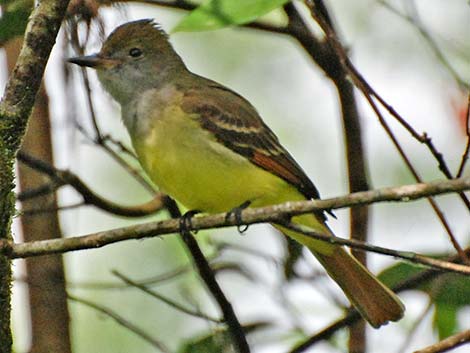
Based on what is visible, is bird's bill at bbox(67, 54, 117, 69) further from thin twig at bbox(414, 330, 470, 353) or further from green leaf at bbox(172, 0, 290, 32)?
thin twig at bbox(414, 330, 470, 353)

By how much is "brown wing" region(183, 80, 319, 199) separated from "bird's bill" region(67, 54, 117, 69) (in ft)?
1.31

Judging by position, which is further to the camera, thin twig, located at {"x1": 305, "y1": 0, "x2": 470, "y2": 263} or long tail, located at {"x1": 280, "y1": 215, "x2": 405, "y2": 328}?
long tail, located at {"x1": 280, "y1": 215, "x2": 405, "y2": 328}

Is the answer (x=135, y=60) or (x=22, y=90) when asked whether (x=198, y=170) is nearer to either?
(x=135, y=60)

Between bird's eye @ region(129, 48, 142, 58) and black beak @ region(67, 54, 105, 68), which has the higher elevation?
bird's eye @ region(129, 48, 142, 58)

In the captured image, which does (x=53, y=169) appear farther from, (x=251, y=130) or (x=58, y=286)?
(x=251, y=130)

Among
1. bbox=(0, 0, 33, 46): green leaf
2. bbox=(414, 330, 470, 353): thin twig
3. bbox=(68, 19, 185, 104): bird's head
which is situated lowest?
bbox=(414, 330, 470, 353): thin twig

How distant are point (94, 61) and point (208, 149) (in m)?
0.69

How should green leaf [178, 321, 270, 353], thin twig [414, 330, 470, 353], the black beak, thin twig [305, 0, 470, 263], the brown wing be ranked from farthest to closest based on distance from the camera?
the brown wing → the black beak → green leaf [178, 321, 270, 353] → thin twig [305, 0, 470, 263] → thin twig [414, 330, 470, 353]

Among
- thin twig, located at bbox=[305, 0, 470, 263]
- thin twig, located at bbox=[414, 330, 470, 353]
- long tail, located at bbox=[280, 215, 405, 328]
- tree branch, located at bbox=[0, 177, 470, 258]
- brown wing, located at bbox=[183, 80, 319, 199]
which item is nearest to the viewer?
tree branch, located at bbox=[0, 177, 470, 258]

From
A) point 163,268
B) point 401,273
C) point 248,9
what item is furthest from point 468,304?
point 163,268

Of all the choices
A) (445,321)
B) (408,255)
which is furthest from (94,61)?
(408,255)

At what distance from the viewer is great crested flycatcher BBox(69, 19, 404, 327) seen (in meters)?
4.14

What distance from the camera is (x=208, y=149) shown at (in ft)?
14.0

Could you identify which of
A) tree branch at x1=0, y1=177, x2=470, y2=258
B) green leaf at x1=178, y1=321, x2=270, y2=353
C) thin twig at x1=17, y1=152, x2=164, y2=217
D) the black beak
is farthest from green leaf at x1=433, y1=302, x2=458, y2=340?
the black beak
